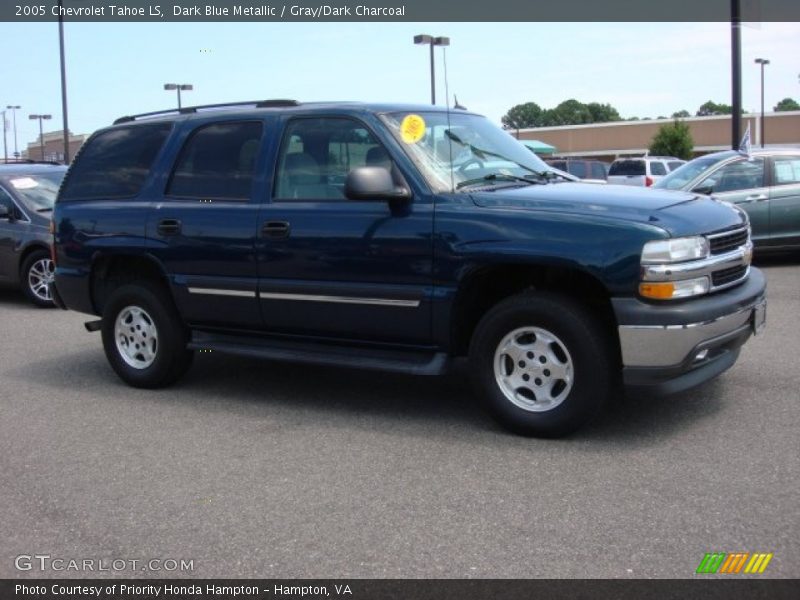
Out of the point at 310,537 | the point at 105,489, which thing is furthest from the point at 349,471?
the point at 105,489

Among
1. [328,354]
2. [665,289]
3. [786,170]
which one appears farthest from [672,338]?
[786,170]

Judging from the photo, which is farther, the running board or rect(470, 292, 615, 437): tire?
the running board

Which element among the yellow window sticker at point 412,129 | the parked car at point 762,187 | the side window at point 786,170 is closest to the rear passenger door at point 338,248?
the yellow window sticker at point 412,129

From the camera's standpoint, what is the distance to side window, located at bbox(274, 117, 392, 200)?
217 inches

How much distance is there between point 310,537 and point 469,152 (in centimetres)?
277

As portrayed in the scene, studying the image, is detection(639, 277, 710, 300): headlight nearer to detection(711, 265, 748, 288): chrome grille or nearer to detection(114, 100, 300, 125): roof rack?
detection(711, 265, 748, 288): chrome grille

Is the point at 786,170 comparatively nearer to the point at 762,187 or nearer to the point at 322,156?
the point at 762,187

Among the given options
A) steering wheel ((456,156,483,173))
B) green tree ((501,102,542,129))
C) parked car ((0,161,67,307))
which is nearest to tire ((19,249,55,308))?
parked car ((0,161,67,307))

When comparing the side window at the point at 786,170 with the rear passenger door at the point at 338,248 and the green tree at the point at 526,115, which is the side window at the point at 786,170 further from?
the green tree at the point at 526,115

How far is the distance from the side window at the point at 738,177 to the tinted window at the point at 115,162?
8093mm

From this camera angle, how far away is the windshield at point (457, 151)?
537cm

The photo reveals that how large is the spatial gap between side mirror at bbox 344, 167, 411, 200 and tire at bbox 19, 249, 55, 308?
6.86 meters

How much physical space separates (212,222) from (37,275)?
19.0 ft

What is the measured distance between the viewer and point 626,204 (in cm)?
484
